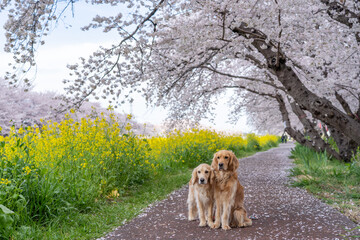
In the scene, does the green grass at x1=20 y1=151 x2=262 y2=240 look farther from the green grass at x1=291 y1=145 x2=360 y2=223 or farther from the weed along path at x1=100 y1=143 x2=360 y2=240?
the green grass at x1=291 y1=145 x2=360 y2=223

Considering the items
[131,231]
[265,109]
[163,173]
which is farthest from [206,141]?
[265,109]

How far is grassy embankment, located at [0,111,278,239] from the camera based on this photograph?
452cm

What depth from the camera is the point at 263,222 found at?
16.9 feet

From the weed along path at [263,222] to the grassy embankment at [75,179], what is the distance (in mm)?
384

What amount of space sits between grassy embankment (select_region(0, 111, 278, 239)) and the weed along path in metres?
0.38

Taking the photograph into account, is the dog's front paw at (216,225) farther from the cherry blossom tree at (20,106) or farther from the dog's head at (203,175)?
the cherry blossom tree at (20,106)

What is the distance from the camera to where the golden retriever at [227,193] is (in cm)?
459

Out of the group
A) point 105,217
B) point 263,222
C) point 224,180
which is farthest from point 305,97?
point 105,217

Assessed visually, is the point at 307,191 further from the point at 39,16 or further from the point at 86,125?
the point at 39,16

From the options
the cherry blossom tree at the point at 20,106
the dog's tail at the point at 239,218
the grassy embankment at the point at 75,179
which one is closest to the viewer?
the grassy embankment at the point at 75,179

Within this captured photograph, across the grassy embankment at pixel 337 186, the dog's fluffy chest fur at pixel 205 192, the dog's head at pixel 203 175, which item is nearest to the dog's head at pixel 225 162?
the dog's head at pixel 203 175

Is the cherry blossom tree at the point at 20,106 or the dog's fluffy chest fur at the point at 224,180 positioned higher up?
the cherry blossom tree at the point at 20,106

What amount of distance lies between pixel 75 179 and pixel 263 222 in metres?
3.21

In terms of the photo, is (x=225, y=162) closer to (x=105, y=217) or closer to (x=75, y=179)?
(x=105, y=217)
